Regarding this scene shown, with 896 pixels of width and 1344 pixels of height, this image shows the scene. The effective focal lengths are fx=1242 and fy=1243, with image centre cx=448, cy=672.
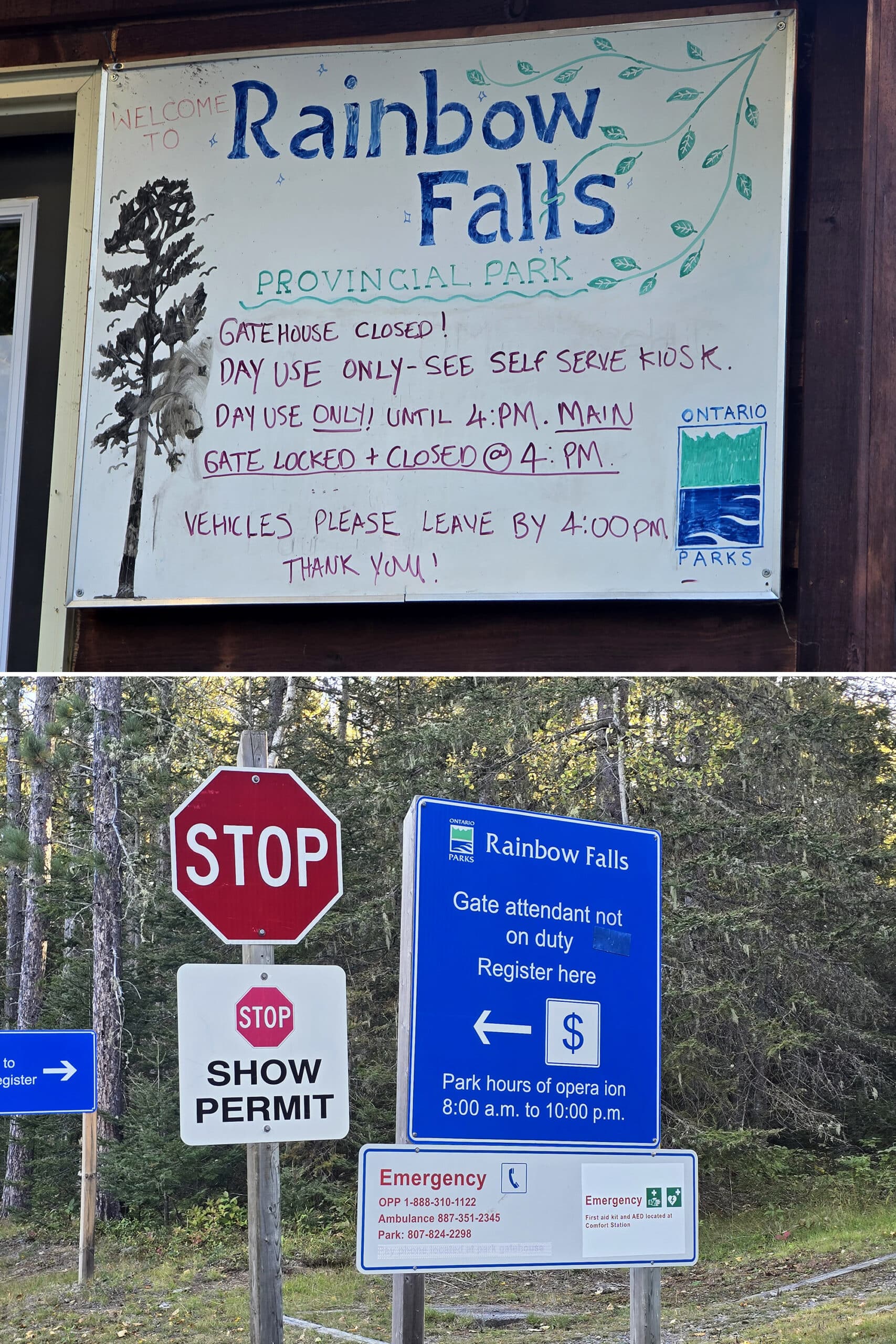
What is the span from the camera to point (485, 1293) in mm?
10031

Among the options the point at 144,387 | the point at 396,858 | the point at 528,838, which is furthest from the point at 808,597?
the point at 396,858

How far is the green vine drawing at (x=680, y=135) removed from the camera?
273 cm

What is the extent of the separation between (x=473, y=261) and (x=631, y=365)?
44 centimetres

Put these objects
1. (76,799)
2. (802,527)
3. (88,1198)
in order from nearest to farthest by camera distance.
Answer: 1. (802,527)
2. (88,1198)
3. (76,799)

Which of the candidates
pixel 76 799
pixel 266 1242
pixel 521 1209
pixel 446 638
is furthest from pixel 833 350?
pixel 76 799

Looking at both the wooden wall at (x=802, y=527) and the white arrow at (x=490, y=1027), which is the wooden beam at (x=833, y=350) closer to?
the wooden wall at (x=802, y=527)

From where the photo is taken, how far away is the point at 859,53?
269 cm

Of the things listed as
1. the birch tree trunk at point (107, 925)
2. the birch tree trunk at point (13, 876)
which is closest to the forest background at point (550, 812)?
the birch tree trunk at point (107, 925)

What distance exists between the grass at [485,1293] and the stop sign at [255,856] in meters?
6.14

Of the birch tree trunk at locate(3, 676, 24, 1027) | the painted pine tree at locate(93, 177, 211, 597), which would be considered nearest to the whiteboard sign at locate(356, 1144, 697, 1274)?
the painted pine tree at locate(93, 177, 211, 597)

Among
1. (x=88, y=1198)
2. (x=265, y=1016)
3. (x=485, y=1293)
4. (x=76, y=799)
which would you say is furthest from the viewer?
(x=76, y=799)

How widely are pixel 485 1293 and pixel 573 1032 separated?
8090 millimetres

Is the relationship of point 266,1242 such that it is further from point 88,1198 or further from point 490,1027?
point 88,1198

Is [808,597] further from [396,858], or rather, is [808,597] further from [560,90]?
[396,858]
